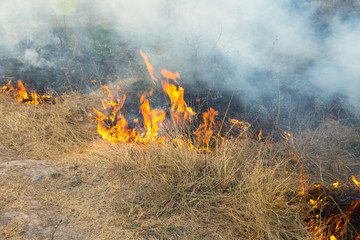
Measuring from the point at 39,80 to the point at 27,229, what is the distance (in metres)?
4.15

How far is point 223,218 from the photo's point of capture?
221 cm

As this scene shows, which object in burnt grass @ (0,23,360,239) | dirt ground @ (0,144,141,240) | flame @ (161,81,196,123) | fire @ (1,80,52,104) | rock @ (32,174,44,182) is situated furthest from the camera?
fire @ (1,80,52,104)

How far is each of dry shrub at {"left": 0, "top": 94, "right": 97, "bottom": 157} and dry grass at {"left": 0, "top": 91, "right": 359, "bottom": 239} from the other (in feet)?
0.10

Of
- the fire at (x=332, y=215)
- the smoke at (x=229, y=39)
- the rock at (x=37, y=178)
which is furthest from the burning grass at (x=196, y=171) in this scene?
the smoke at (x=229, y=39)

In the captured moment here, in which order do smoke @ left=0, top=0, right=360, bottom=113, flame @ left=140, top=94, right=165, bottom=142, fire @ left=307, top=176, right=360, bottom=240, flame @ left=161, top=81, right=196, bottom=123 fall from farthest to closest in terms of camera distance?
smoke @ left=0, top=0, right=360, bottom=113 < flame @ left=161, top=81, right=196, bottom=123 < flame @ left=140, top=94, right=165, bottom=142 < fire @ left=307, top=176, right=360, bottom=240

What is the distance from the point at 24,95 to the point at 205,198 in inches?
163

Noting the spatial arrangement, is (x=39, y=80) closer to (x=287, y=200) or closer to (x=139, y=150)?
(x=139, y=150)

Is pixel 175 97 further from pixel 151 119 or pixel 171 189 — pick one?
pixel 171 189

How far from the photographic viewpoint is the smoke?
179 inches

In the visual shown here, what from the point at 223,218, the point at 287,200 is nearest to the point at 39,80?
the point at 223,218

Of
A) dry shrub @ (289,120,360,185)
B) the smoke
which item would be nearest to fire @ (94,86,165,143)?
the smoke

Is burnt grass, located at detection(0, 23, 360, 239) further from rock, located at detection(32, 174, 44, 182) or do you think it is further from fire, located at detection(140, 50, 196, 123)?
rock, located at detection(32, 174, 44, 182)

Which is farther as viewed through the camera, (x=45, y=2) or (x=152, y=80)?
(x=45, y=2)

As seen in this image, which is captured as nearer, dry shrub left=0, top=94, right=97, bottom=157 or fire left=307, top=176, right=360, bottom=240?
fire left=307, top=176, right=360, bottom=240
